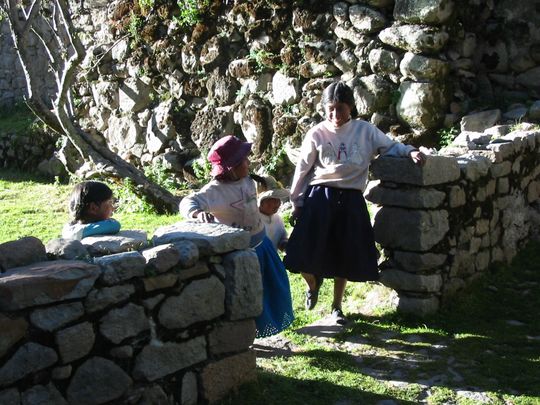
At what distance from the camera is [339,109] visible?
4.51 meters

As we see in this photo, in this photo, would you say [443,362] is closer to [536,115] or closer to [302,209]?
[302,209]

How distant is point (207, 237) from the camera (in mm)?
3383

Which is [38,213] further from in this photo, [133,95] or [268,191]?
[268,191]

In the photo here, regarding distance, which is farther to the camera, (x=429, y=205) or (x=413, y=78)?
(x=413, y=78)

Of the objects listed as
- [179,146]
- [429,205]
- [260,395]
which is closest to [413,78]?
[429,205]

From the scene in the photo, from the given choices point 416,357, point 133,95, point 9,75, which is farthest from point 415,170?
point 9,75

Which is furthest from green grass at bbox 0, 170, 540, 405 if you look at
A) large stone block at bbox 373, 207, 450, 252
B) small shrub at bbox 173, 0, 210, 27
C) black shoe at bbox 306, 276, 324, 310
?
small shrub at bbox 173, 0, 210, 27

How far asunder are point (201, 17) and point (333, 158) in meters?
6.24

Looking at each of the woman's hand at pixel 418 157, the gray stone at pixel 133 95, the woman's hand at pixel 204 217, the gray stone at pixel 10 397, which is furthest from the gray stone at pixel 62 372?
the gray stone at pixel 133 95

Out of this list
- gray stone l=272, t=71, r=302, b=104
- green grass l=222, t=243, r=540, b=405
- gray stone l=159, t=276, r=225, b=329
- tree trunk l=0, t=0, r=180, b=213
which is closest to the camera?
gray stone l=159, t=276, r=225, b=329

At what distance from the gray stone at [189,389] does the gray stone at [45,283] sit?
740mm

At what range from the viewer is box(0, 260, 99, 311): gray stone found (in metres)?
2.63

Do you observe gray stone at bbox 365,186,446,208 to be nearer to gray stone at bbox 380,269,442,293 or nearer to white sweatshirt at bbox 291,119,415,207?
white sweatshirt at bbox 291,119,415,207

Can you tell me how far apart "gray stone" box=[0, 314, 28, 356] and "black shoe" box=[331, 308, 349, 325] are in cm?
254
